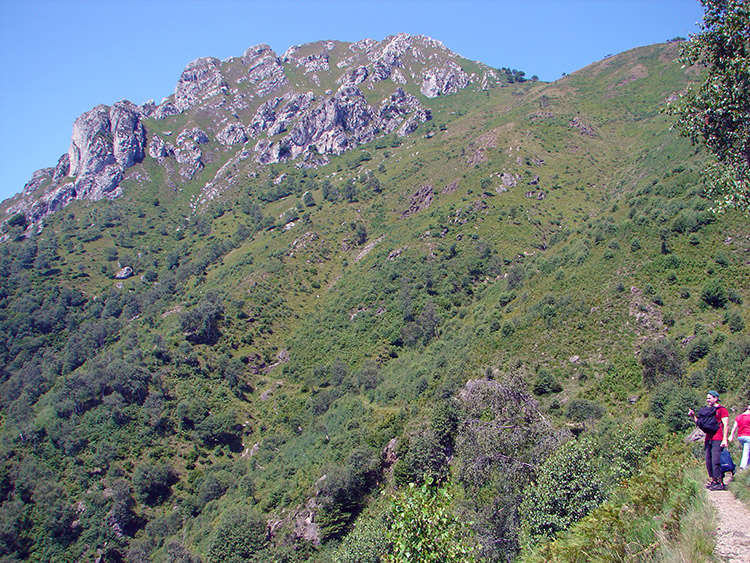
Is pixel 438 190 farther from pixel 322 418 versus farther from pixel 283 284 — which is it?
pixel 322 418

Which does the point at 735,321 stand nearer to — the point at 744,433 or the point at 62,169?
the point at 744,433

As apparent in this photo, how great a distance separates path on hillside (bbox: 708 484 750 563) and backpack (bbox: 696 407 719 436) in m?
1.31

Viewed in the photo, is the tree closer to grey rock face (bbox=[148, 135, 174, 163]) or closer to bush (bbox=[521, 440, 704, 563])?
bush (bbox=[521, 440, 704, 563])

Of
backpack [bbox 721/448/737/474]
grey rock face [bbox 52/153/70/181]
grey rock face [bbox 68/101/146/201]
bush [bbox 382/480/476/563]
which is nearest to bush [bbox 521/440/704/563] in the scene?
backpack [bbox 721/448/737/474]

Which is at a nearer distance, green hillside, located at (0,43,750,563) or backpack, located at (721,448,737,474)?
backpack, located at (721,448,737,474)

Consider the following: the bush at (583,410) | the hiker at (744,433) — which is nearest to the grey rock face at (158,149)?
the bush at (583,410)

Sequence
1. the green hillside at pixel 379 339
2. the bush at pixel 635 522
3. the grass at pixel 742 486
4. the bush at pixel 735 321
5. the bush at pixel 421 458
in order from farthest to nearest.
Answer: the bush at pixel 421 458, the bush at pixel 735 321, the green hillside at pixel 379 339, the grass at pixel 742 486, the bush at pixel 635 522

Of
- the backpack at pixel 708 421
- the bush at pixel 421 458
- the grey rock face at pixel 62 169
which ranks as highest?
the grey rock face at pixel 62 169

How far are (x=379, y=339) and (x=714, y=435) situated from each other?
6192cm

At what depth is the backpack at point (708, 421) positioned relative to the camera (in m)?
9.32

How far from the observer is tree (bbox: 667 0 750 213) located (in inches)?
499

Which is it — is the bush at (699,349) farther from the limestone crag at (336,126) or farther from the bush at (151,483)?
the limestone crag at (336,126)

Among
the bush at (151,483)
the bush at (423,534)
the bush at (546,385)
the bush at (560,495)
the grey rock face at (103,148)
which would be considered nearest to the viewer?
the bush at (423,534)

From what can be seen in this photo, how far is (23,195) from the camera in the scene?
169750 millimetres
